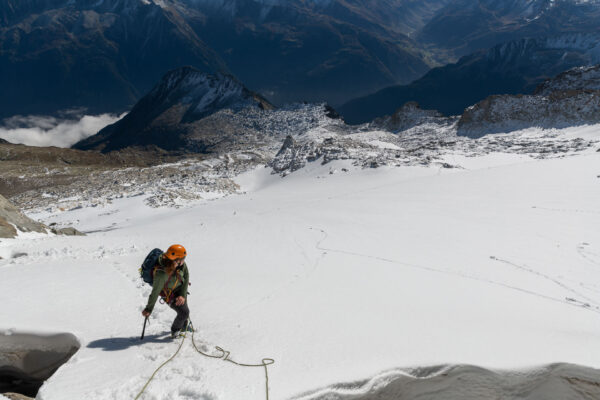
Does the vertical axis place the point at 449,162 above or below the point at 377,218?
above

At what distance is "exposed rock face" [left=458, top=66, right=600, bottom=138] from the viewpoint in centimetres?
4874

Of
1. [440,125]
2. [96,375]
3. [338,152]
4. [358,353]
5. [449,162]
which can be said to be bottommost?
[358,353]

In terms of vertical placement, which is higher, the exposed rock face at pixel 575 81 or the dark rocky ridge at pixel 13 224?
the exposed rock face at pixel 575 81

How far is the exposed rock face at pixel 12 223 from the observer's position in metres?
14.8

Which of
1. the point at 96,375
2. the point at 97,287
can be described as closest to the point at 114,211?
the point at 97,287

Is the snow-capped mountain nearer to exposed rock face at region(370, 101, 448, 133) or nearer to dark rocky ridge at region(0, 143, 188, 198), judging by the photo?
dark rocky ridge at region(0, 143, 188, 198)

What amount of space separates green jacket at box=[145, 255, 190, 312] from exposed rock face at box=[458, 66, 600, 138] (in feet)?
202

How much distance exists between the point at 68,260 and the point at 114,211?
26530 millimetres

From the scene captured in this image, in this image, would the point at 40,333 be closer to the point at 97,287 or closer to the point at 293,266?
the point at 97,287

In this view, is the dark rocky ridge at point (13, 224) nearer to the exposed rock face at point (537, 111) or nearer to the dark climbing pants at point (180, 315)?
the dark climbing pants at point (180, 315)

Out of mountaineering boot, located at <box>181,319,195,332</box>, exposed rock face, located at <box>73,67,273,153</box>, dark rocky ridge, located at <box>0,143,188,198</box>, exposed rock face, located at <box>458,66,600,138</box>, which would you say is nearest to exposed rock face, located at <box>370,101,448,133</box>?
exposed rock face, located at <box>458,66,600,138</box>

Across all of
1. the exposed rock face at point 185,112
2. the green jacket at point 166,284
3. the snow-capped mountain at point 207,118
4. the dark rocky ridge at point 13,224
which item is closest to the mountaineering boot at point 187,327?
the green jacket at point 166,284

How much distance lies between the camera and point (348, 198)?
24297 mm

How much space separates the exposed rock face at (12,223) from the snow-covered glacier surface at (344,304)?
1.59 metres
